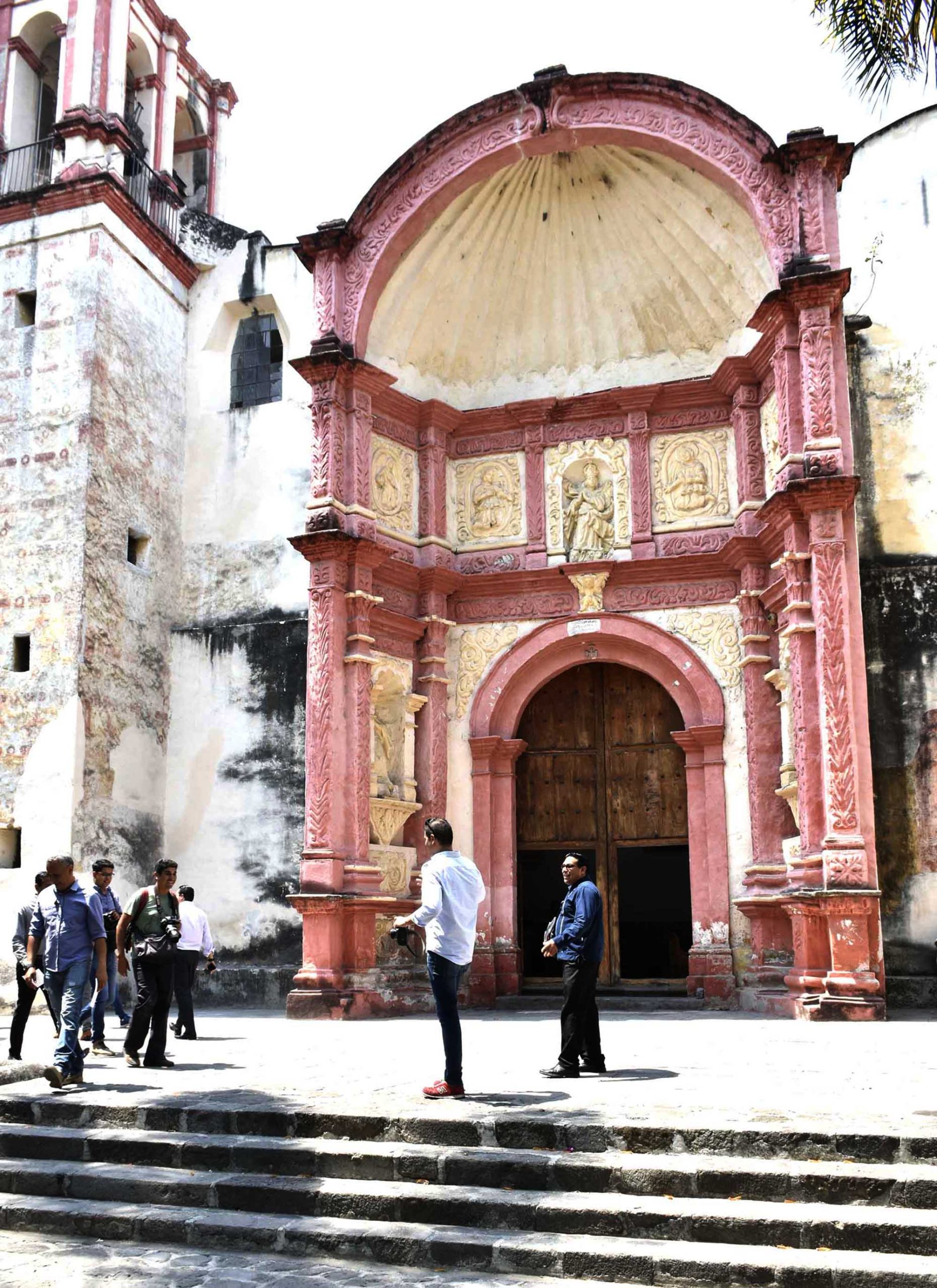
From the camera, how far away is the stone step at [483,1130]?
5.50 metres

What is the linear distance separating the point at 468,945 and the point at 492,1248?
2165mm

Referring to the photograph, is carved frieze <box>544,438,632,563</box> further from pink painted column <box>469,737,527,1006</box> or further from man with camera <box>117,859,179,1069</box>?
man with camera <box>117,859,179,1069</box>

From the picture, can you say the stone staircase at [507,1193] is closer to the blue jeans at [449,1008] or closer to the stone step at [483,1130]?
the stone step at [483,1130]

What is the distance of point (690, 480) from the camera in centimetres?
1473

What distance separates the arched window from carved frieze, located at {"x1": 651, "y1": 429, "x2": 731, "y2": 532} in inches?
207

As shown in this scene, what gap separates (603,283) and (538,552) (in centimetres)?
335

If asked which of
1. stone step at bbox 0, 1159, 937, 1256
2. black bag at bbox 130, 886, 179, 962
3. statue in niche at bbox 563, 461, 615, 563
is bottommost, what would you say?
stone step at bbox 0, 1159, 937, 1256

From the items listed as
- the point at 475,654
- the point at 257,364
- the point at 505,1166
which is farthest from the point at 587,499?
the point at 505,1166

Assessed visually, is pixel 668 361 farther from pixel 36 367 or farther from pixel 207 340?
pixel 36 367

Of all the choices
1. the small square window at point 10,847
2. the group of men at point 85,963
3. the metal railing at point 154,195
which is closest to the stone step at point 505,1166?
the group of men at point 85,963

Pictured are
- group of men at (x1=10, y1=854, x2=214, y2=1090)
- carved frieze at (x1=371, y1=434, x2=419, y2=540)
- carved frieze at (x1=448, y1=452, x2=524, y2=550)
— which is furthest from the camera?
carved frieze at (x1=448, y1=452, x2=524, y2=550)

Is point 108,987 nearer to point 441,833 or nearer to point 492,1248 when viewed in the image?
point 441,833

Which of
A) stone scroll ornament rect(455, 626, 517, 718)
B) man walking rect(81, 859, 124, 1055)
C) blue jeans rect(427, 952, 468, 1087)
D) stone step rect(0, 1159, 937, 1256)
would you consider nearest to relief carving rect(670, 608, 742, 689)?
stone scroll ornament rect(455, 626, 517, 718)

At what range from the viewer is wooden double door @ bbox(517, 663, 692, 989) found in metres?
14.5
